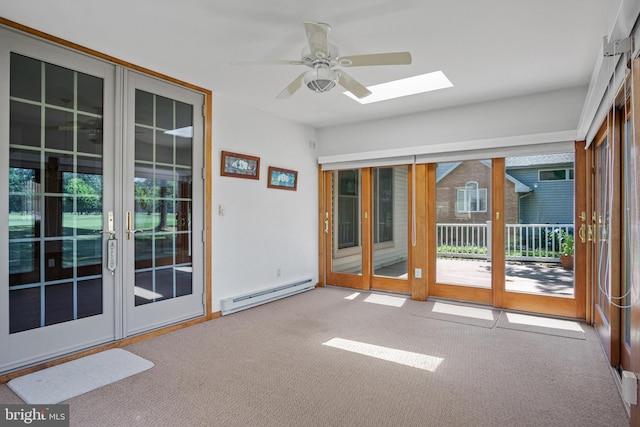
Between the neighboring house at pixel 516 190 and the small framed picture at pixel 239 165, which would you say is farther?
the small framed picture at pixel 239 165

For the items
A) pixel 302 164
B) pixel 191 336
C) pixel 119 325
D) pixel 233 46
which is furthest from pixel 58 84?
pixel 302 164

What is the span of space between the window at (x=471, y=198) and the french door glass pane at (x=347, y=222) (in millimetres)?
1479

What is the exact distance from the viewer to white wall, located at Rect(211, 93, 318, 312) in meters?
4.21

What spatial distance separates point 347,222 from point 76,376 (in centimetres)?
393

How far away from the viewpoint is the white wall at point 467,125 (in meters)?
3.97

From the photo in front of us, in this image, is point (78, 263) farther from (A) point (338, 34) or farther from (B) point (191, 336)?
(A) point (338, 34)

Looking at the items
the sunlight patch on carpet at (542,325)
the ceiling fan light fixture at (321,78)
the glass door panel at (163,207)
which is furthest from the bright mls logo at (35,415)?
the sunlight patch on carpet at (542,325)

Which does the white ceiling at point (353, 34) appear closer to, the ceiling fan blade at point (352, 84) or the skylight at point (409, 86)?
the skylight at point (409, 86)

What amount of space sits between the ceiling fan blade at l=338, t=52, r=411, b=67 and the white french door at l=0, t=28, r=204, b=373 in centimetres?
210

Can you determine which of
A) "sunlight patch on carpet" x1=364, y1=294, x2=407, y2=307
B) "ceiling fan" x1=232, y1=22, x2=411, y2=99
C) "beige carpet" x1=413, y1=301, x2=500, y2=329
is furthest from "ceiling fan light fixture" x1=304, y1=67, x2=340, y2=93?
"sunlight patch on carpet" x1=364, y1=294, x2=407, y2=307

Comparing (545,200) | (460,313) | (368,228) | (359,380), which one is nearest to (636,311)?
(359,380)

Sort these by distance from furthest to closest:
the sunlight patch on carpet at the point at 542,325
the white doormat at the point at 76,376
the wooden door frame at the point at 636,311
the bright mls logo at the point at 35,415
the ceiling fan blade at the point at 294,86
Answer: the sunlight patch on carpet at the point at 542,325, the ceiling fan blade at the point at 294,86, the white doormat at the point at 76,376, the bright mls logo at the point at 35,415, the wooden door frame at the point at 636,311

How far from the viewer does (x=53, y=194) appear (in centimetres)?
285

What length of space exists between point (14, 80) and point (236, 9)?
1740 mm
